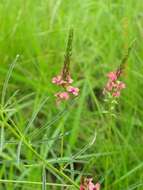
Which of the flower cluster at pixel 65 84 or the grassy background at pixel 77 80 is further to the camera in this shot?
the grassy background at pixel 77 80

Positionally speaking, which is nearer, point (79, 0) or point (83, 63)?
point (83, 63)

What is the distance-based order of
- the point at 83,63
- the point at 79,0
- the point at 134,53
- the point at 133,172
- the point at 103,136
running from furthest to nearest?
the point at 79,0, the point at 83,63, the point at 134,53, the point at 103,136, the point at 133,172

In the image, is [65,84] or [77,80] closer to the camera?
[65,84]

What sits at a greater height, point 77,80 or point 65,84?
point 65,84

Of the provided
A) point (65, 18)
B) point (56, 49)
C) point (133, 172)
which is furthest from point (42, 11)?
point (133, 172)

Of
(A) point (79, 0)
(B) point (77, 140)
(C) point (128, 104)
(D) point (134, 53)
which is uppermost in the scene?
(A) point (79, 0)

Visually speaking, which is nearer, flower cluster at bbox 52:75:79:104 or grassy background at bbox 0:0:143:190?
flower cluster at bbox 52:75:79:104

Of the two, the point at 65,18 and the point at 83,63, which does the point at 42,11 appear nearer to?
the point at 65,18

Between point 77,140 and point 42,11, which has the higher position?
point 42,11
